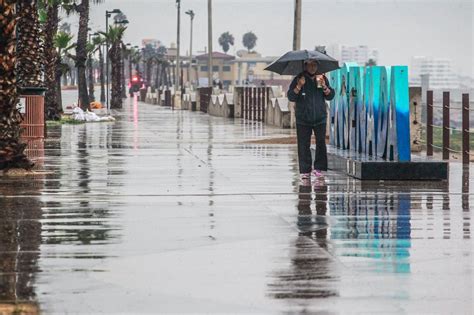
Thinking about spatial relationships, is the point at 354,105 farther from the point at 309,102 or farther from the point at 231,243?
the point at 231,243

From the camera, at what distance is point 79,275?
10.5 meters

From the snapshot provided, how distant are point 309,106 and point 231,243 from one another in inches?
296

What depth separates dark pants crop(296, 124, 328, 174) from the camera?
19.9 meters

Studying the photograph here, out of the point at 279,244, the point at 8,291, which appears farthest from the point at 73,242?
the point at 8,291

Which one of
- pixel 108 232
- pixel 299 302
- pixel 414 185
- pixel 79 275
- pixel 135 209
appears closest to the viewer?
pixel 299 302

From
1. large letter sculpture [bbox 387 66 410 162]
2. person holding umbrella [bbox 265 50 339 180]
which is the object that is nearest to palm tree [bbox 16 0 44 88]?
person holding umbrella [bbox 265 50 339 180]

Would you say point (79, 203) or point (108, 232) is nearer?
point (108, 232)

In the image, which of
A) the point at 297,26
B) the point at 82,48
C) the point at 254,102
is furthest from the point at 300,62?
the point at 82,48

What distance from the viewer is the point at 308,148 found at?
65.6 ft

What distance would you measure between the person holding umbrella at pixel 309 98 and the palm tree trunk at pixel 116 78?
69988 millimetres

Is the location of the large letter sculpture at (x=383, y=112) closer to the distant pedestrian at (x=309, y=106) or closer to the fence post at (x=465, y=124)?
the distant pedestrian at (x=309, y=106)

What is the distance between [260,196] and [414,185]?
2.75 metres

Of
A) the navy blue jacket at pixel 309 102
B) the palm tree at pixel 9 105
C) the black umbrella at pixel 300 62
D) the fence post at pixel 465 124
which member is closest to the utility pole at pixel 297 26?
the fence post at pixel 465 124

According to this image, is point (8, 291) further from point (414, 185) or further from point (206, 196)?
point (414, 185)
